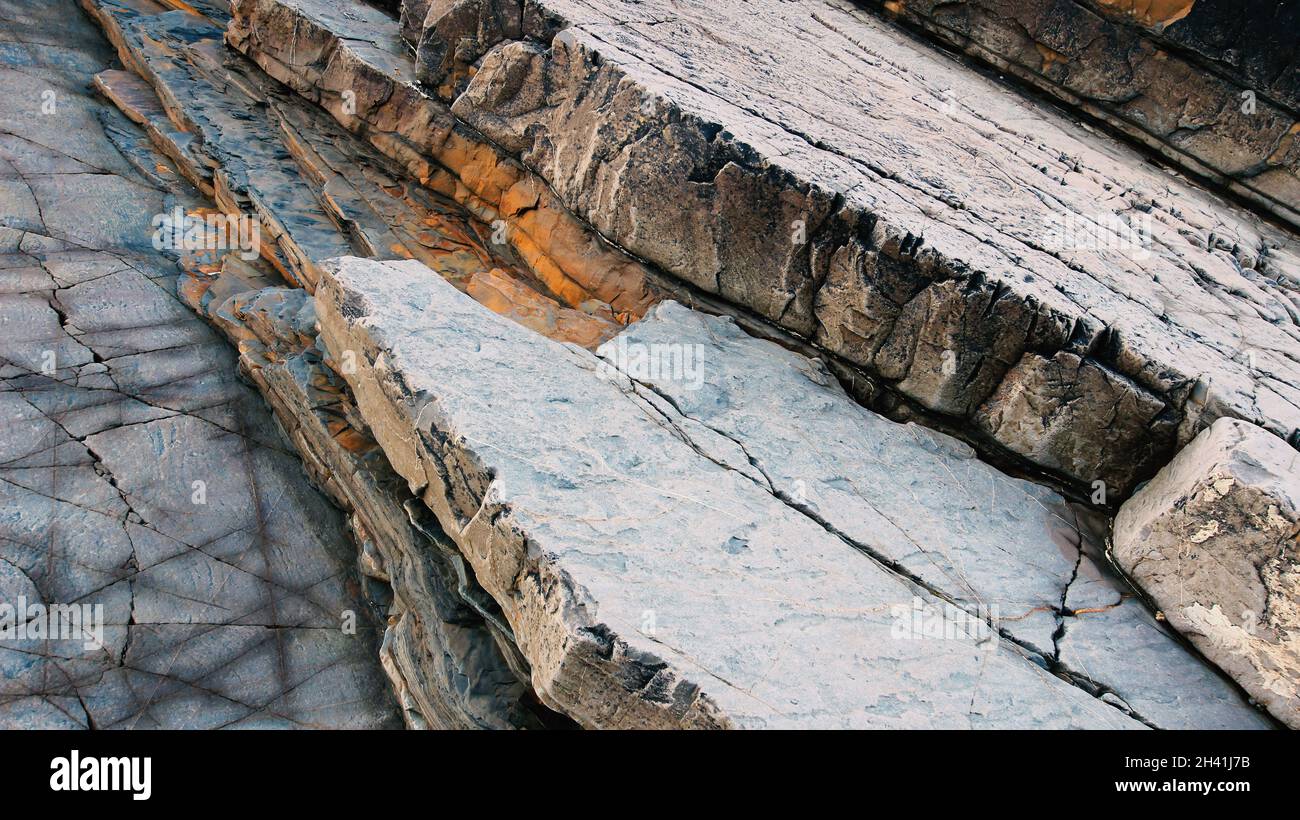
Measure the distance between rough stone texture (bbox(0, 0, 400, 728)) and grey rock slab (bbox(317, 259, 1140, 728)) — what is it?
86 centimetres

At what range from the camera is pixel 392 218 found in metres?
4.55

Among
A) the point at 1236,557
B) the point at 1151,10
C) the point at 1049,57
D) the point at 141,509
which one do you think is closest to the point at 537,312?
the point at 141,509

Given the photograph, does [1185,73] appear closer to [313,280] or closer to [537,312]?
[537,312]

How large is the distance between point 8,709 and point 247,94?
3930 mm

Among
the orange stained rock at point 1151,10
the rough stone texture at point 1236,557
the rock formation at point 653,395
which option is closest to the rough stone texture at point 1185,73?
the orange stained rock at point 1151,10

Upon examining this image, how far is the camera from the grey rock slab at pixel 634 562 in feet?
8.15

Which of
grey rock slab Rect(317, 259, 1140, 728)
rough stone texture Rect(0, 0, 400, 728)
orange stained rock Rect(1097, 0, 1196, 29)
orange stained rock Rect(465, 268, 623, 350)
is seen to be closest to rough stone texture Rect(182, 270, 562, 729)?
rough stone texture Rect(0, 0, 400, 728)

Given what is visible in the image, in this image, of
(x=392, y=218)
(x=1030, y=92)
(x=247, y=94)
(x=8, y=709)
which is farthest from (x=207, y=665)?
(x=1030, y=92)

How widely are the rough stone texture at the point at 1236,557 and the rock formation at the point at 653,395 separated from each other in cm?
1

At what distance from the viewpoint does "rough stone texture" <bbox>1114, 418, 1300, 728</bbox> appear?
281cm

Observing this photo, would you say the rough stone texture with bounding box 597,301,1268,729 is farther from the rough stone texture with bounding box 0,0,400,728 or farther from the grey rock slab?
the rough stone texture with bounding box 0,0,400,728

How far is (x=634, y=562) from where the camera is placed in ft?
8.94

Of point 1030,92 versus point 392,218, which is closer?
point 392,218
